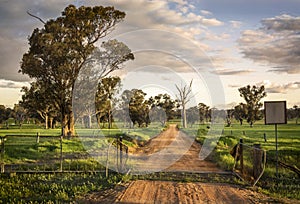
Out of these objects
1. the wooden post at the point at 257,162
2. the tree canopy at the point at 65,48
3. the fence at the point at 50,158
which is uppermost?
the tree canopy at the point at 65,48


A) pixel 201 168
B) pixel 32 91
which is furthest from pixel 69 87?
pixel 201 168

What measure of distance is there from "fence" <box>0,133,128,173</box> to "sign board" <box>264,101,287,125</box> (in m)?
5.22

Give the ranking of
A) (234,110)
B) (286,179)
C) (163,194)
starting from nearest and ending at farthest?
(163,194)
(286,179)
(234,110)

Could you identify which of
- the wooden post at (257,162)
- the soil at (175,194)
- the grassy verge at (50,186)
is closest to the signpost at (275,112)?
the wooden post at (257,162)

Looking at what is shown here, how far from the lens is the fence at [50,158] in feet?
49.0

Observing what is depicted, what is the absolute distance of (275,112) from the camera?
1388cm

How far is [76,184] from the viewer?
11.7 m

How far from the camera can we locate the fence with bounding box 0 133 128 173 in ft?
49.0

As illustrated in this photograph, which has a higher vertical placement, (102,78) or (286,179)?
(102,78)

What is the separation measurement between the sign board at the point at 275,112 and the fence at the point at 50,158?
17.1 feet

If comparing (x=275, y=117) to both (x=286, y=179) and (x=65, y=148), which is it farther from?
(x=65, y=148)

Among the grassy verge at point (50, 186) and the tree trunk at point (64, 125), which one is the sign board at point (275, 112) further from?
the tree trunk at point (64, 125)

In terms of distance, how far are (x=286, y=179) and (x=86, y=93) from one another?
2615cm

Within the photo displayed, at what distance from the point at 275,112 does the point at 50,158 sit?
420 inches
